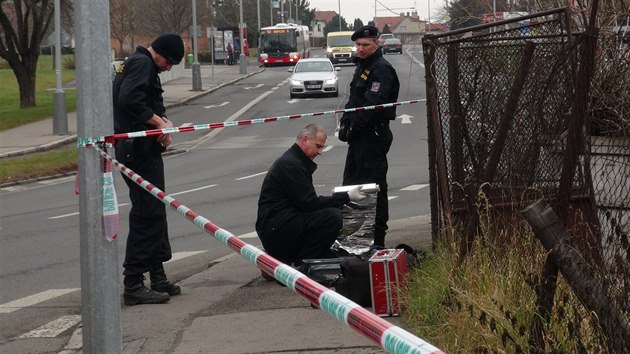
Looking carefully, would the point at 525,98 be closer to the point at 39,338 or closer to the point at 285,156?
the point at 285,156

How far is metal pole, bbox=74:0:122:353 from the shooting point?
5.72 m

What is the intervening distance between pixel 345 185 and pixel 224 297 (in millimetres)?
1755

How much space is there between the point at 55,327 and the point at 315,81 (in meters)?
34.1

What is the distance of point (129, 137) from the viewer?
8.03m

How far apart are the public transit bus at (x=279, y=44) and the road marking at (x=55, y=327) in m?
64.3

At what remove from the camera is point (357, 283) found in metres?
7.57

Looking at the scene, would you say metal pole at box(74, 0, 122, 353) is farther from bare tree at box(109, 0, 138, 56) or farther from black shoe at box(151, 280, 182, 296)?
bare tree at box(109, 0, 138, 56)

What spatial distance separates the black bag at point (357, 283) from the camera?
24.7 ft

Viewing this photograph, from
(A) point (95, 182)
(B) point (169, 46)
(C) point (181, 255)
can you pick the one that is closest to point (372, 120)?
(B) point (169, 46)

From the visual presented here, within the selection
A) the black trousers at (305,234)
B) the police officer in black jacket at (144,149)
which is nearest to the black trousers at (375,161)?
the black trousers at (305,234)

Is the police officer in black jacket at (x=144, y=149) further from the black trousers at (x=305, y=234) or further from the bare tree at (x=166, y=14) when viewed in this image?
the bare tree at (x=166, y=14)

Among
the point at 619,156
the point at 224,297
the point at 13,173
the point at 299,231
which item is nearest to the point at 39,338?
the point at 224,297

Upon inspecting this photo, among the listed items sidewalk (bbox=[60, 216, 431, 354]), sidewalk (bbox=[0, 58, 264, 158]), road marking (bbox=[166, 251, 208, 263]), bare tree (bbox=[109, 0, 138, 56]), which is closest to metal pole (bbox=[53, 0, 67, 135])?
sidewalk (bbox=[0, 58, 264, 158])

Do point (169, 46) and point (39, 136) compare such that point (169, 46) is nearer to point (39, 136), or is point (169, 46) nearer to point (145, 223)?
point (145, 223)
